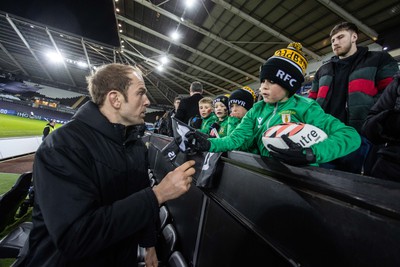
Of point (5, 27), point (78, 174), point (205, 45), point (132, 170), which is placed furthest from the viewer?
point (5, 27)

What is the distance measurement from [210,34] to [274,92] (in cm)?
1128

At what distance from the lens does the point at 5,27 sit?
1608cm

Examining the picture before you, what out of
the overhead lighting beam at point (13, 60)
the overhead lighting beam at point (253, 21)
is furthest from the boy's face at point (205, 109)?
the overhead lighting beam at point (13, 60)

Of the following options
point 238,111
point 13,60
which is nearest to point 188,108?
point 238,111

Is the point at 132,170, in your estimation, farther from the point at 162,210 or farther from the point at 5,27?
the point at 5,27

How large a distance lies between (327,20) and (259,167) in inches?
370

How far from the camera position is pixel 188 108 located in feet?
14.5

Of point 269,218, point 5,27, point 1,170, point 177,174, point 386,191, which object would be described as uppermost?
point 5,27

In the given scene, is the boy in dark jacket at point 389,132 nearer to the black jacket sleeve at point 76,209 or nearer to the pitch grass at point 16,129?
the black jacket sleeve at point 76,209

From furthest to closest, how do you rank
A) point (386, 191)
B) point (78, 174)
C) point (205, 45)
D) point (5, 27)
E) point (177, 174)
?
point (5, 27)
point (205, 45)
point (177, 174)
point (78, 174)
point (386, 191)

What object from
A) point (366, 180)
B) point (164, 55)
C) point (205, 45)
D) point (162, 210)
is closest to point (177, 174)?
point (366, 180)

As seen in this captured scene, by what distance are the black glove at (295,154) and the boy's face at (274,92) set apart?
33.8 inches

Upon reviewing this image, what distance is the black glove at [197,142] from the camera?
173 cm

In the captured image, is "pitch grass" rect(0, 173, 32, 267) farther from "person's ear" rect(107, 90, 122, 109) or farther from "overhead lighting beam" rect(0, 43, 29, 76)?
"overhead lighting beam" rect(0, 43, 29, 76)
